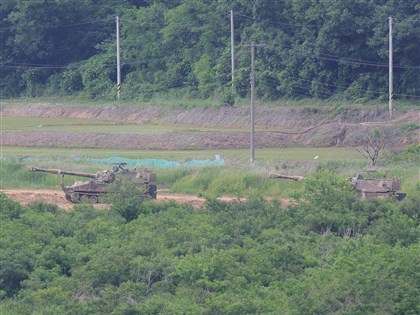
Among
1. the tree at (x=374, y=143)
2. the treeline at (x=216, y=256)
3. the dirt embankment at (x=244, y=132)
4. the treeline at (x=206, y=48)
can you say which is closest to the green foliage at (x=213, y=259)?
the treeline at (x=216, y=256)

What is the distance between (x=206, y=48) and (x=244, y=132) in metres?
19.1

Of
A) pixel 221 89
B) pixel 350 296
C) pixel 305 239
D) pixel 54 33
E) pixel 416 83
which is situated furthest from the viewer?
pixel 54 33

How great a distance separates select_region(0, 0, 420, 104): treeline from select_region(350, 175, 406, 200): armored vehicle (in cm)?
2766

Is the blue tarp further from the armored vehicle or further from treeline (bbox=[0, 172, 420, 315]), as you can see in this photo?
treeline (bbox=[0, 172, 420, 315])

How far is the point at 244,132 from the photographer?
55.5m

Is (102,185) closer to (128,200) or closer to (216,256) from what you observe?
(128,200)

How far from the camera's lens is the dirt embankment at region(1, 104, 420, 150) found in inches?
2074

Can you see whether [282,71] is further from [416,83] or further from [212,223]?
[212,223]

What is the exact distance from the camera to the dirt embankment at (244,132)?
52688 mm

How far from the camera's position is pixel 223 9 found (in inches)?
2835

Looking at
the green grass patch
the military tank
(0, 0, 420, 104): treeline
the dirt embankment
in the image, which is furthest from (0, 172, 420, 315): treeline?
(0, 0, 420, 104): treeline

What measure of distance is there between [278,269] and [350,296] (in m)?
3.54

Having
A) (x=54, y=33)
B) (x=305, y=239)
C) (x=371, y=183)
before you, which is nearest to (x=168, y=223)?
(x=305, y=239)

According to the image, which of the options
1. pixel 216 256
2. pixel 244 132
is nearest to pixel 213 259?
pixel 216 256
